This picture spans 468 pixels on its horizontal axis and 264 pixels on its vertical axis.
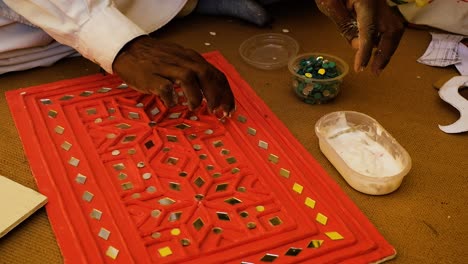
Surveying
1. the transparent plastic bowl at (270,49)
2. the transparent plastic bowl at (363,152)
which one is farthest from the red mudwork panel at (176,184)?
the transparent plastic bowl at (270,49)

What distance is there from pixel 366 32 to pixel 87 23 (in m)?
0.45

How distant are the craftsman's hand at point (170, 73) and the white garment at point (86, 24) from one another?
0.02 m

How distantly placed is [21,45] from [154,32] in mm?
277

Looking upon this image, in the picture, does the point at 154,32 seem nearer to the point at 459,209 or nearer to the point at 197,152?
the point at 197,152

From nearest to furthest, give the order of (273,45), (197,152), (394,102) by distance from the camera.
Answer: (197,152) < (394,102) < (273,45)

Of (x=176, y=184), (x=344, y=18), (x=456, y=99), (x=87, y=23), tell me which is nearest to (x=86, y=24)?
(x=87, y=23)

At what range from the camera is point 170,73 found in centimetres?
86

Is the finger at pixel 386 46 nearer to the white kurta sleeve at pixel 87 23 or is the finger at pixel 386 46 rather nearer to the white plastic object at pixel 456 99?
the white plastic object at pixel 456 99

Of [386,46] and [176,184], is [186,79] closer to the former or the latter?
[176,184]

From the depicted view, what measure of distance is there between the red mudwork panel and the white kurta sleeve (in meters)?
0.09

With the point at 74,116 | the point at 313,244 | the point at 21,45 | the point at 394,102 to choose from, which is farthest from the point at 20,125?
the point at 394,102

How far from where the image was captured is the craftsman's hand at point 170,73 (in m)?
0.86

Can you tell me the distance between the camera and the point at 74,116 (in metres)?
0.92

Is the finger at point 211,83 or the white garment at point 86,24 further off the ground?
the white garment at point 86,24
